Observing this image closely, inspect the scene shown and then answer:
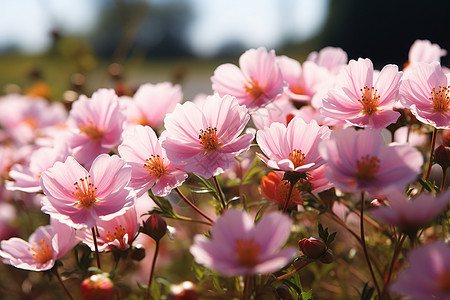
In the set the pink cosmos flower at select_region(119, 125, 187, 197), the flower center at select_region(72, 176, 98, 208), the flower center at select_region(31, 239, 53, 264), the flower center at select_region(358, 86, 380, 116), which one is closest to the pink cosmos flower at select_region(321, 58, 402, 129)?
the flower center at select_region(358, 86, 380, 116)

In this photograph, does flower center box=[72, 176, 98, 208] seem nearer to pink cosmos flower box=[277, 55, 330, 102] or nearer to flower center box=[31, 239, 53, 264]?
flower center box=[31, 239, 53, 264]

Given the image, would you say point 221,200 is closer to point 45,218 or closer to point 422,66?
point 422,66

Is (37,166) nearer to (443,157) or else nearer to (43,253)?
(43,253)

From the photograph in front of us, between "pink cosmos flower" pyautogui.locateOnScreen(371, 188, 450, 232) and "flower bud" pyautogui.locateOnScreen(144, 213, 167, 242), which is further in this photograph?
"flower bud" pyautogui.locateOnScreen(144, 213, 167, 242)

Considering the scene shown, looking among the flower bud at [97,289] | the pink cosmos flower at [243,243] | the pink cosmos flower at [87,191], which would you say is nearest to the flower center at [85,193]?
the pink cosmos flower at [87,191]

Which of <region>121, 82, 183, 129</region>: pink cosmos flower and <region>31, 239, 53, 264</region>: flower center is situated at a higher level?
<region>121, 82, 183, 129</region>: pink cosmos flower

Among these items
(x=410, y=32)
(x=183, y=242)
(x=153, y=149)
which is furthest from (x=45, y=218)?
(x=410, y=32)


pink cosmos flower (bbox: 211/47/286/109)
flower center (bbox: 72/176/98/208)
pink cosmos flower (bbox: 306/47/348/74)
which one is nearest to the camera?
flower center (bbox: 72/176/98/208)
